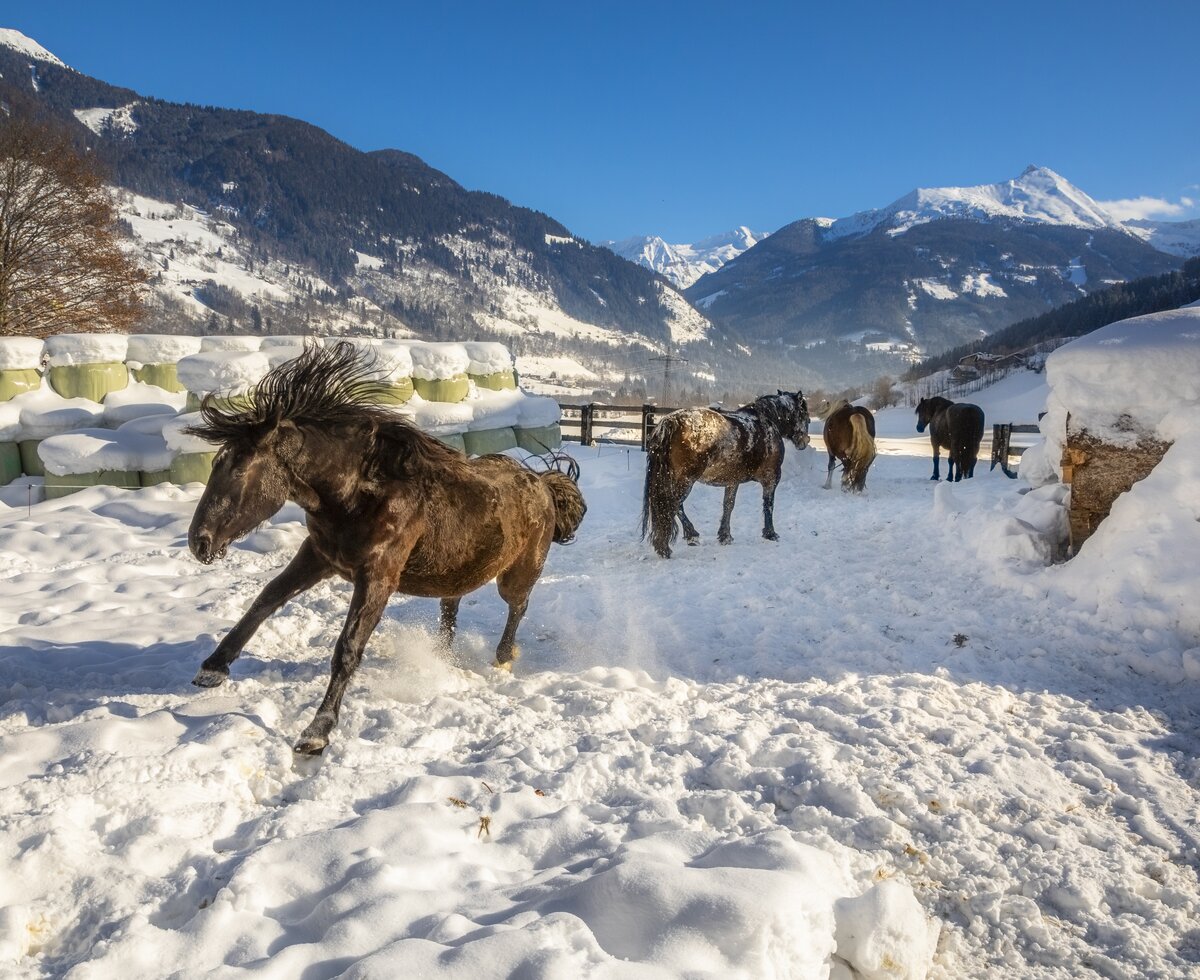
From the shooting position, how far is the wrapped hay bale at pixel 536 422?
1392cm

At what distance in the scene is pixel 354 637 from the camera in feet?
11.0

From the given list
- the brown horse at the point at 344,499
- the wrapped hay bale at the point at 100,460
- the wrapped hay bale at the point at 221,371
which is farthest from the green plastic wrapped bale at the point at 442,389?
the brown horse at the point at 344,499

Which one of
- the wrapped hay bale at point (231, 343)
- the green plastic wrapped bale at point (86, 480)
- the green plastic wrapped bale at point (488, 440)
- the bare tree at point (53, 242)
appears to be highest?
the bare tree at point (53, 242)

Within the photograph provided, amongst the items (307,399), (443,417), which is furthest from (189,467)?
(307,399)

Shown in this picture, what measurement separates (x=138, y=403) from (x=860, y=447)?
471 inches

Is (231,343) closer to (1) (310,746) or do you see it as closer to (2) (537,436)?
(2) (537,436)

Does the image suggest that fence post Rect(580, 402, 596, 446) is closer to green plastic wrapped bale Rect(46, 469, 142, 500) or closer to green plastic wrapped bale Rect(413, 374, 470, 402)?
green plastic wrapped bale Rect(413, 374, 470, 402)

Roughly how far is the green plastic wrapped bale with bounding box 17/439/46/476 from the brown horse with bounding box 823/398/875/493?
499 inches

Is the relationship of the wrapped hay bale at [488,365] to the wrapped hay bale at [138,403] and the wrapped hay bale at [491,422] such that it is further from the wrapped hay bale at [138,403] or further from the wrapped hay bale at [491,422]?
the wrapped hay bale at [138,403]

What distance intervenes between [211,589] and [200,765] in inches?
136

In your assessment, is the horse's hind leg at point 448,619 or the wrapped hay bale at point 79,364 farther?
the wrapped hay bale at point 79,364

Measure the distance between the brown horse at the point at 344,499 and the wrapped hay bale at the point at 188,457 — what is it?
6.36 m

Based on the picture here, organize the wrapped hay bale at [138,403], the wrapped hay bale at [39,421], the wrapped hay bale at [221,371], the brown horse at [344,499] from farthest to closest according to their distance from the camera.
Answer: the wrapped hay bale at [138,403]
the wrapped hay bale at [39,421]
the wrapped hay bale at [221,371]
the brown horse at [344,499]

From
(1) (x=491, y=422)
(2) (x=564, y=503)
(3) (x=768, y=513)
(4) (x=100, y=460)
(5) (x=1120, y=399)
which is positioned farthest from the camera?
(1) (x=491, y=422)
